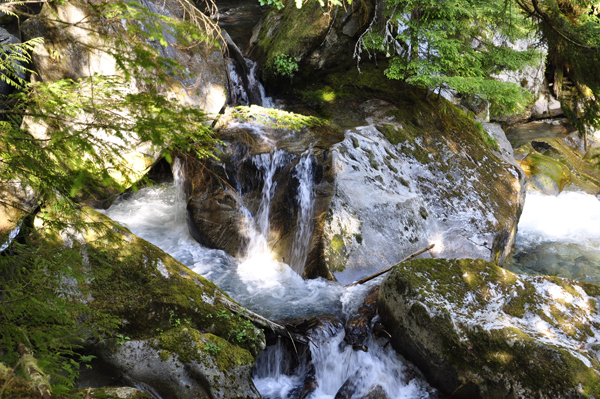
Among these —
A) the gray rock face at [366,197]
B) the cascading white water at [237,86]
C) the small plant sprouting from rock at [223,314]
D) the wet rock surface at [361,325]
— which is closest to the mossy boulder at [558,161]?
the gray rock face at [366,197]

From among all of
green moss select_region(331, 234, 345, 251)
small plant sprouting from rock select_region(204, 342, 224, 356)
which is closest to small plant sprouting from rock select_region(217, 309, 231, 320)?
small plant sprouting from rock select_region(204, 342, 224, 356)

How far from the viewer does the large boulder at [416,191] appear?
6820 millimetres

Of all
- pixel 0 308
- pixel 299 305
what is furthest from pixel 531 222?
pixel 0 308

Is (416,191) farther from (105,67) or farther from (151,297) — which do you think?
(105,67)

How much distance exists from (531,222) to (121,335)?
1036 cm

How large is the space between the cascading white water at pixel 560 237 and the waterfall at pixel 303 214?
14.6 ft

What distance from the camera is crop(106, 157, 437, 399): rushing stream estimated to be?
15.9 feet

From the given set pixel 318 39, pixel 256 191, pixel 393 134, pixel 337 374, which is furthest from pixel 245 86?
pixel 337 374

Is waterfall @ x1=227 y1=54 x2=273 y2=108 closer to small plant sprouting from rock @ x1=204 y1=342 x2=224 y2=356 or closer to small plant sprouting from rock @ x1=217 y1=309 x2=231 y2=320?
small plant sprouting from rock @ x1=217 y1=309 x2=231 y2=320

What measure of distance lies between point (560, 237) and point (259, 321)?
8.61 metres

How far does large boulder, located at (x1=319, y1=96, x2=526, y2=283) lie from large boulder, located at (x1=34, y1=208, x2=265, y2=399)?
2462 millimetres

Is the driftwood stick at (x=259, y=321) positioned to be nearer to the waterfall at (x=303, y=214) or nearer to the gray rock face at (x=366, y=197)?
the gray rock face at (x=366, y=197)

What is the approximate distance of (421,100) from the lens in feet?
31.4

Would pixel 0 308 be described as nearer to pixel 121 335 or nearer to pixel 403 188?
pixel 121 335
